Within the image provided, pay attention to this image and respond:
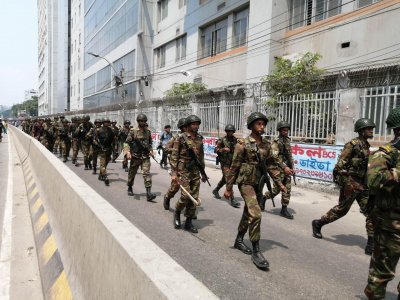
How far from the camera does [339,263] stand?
452 centimetres

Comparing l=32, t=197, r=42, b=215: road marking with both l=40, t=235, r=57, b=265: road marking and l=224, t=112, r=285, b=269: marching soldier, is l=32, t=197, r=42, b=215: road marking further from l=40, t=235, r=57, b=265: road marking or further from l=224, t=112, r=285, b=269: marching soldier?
l=224, t=112, r=285, b=269: marching soldier

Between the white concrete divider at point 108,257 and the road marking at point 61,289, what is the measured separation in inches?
2.4

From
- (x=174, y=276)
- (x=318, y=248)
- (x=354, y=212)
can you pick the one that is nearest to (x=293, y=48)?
(x=354, y=212)

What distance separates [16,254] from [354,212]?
6.23 meters

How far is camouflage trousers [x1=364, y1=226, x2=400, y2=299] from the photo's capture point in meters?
2.98

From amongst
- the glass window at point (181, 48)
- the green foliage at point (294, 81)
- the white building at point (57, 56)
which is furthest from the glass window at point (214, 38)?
the white building at point (57, 56)

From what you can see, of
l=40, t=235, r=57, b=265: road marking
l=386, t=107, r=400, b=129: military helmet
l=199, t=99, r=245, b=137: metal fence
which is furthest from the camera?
l=199, t=99, r=245, b=137: metal fence

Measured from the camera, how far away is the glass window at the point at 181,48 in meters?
29.9

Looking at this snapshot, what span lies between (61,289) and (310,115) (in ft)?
29.9

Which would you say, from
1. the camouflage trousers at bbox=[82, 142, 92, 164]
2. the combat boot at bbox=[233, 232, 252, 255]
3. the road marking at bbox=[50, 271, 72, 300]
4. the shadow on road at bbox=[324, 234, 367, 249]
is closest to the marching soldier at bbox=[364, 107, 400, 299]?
the combat boot at bbox=[233, 232, 252, 255]

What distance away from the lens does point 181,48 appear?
99.7 ft

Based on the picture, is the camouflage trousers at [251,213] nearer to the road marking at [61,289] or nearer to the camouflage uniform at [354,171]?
the camouflage uniform at [354,171]

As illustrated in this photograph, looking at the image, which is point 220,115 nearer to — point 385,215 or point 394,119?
point 394,119

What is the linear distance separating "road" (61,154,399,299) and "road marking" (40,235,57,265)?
4.43ft
